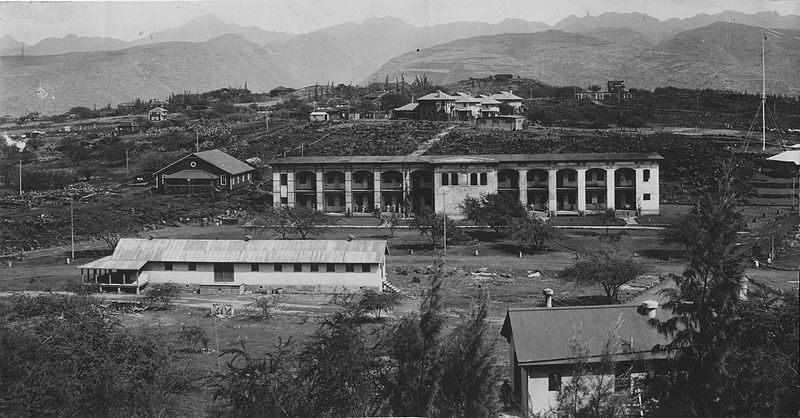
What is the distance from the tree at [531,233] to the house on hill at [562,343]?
2527cm

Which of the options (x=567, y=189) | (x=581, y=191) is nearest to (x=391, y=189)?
(x=567, y=189)

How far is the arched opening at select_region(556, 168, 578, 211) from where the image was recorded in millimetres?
64000

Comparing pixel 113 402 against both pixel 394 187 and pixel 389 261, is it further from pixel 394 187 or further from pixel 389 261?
pixel 394 187

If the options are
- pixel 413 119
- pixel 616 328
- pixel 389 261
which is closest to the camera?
pixel 616 328

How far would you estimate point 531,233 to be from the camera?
160 ft

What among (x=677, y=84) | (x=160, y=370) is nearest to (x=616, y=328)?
(x=160, y=370)

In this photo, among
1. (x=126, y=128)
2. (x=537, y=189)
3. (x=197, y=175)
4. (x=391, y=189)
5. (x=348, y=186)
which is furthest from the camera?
(x=126, y=128)

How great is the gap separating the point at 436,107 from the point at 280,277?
230ft

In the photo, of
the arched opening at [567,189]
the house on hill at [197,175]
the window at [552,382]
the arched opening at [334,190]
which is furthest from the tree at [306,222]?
the window at [552,382]

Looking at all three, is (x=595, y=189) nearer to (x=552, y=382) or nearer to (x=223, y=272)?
(x=223, y=272)

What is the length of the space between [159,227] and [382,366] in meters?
40.5

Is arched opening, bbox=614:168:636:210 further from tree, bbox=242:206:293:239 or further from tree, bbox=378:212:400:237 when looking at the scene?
tree, bbox=242:206:293:239

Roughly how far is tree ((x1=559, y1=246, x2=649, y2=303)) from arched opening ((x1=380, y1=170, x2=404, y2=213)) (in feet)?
94.8

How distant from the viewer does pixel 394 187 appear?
2584 inches
